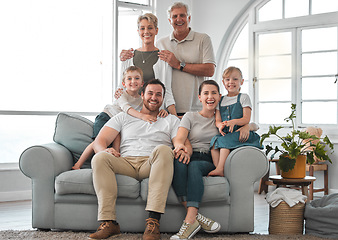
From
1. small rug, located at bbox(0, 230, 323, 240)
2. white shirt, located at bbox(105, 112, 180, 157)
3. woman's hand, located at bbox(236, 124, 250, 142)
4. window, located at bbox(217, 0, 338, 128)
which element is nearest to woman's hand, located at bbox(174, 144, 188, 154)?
white shirt, located at bbox(105, 112, 180, 157)

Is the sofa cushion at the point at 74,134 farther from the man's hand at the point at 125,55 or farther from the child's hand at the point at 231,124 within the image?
the child's hand at the point at 231,124

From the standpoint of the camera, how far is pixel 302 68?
5660mm

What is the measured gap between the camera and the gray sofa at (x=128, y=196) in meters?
3.10

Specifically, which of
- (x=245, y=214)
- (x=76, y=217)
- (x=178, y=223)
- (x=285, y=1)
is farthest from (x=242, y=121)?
(x=285, y=1)

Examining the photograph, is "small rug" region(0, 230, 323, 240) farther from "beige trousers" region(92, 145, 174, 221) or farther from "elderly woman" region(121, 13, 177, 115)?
"elderly woman" region(121, 13, 177, 115)

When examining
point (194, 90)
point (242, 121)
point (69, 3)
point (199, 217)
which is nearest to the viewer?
point (199, 217)

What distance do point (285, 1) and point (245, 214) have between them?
3523 mm

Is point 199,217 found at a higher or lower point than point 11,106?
lower

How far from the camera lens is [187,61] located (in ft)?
13.4

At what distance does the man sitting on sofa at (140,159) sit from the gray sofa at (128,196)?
11 cm

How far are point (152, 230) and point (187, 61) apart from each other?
5.71 feet

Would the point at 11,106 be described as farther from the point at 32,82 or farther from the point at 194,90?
the point at 194,90

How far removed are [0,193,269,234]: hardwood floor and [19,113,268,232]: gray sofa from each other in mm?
340

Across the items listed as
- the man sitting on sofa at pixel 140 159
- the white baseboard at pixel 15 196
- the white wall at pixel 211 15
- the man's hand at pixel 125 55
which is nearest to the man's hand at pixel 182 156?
the man sitting on sofa at pixel 140 159
